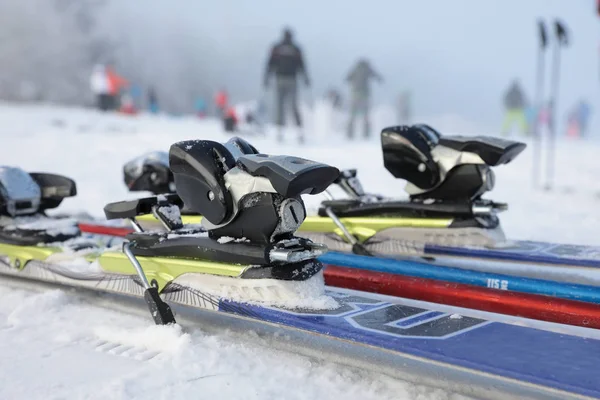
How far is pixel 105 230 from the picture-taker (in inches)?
188

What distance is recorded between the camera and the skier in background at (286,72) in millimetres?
11773

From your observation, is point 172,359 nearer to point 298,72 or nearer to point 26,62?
point 298,72

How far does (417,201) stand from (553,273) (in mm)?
995

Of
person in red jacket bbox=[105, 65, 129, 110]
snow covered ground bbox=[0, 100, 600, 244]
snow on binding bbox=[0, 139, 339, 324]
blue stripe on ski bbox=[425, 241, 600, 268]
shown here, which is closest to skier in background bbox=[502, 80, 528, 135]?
snow covered ground bbox=[0, 100, 600, 244]

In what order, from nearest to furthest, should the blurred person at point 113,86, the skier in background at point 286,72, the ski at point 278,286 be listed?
the ski at point 278,286 → the skier in background at point 286,72 → the blurred person at point 113,86

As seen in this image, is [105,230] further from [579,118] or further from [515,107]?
[579,118]

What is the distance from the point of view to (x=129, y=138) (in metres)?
11.1

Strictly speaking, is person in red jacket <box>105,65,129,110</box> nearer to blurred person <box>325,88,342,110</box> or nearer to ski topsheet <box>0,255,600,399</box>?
blurred person <box>325,88,342,110</box>

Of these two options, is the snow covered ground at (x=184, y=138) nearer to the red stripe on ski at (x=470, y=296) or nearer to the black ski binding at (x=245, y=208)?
the red stripe on ski at (x=470, y=296)

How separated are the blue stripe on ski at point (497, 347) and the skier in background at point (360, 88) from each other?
A: 1229 centimetres

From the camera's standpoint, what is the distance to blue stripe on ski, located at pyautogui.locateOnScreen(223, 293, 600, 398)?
1775 millimetres

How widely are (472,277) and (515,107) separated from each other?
1602 centimetres

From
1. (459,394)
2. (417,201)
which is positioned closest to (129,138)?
(417,201)

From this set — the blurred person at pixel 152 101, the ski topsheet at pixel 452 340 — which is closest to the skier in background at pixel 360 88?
the blurred person at pixel 152 101
